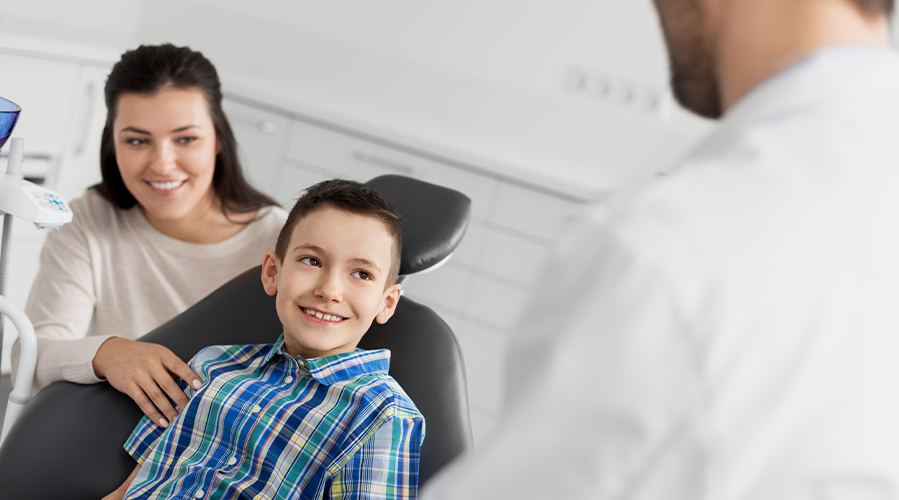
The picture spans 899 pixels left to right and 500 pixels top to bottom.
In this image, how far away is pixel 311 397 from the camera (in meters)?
1.44

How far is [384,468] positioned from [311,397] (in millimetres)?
179

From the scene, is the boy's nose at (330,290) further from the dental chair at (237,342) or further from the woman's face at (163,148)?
the woman's face at (163,148)

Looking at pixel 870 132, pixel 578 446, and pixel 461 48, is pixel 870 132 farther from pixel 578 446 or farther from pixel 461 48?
pixel 461 48

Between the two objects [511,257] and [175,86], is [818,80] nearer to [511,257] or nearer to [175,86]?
[175,86]

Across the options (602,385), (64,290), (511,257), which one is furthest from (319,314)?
(511,257)

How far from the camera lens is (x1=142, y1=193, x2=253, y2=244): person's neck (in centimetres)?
183

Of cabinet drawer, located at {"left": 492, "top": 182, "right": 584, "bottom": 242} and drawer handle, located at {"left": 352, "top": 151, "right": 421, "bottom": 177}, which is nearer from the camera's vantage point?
cabinet drawer, located at {"left": 492, "top": 182, "right": 584, "bottom": 242}

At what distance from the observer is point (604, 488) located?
2.06 ft

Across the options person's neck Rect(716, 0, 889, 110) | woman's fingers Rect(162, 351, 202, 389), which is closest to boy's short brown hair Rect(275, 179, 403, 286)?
woman's fingers Rect(162, 351, 202, 389)

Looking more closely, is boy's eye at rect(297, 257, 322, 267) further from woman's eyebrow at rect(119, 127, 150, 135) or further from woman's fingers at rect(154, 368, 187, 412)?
woman's eyebrow at rect(119, 127, 150, 135)

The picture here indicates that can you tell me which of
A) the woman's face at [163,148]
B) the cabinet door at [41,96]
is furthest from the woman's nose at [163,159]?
the cabinet door at [41,96]

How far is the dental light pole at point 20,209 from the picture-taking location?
1356mm

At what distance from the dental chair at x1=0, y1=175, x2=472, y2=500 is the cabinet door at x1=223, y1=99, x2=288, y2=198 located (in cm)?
193

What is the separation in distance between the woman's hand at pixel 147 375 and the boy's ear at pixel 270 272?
0.56 feet
